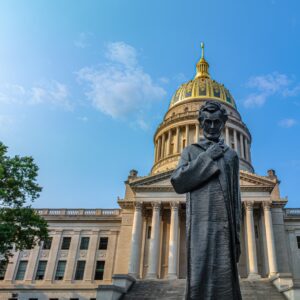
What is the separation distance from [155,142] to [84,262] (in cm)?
2956

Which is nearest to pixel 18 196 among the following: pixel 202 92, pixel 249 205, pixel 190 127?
pixel 249 205

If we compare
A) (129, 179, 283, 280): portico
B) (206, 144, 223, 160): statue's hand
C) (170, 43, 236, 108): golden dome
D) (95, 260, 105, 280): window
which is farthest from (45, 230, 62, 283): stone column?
(206, 144, 223, 160): statue's hand

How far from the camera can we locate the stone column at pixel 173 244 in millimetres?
35438

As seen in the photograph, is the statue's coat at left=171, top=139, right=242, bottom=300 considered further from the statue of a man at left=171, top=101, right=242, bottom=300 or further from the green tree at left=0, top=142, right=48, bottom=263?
the green tree at left=0, top=142, right=48, bottom=263

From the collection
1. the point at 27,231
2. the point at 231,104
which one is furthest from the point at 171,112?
the point at 27,231

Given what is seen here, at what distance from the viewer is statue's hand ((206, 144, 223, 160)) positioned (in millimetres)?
5243

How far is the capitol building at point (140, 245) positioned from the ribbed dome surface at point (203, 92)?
23618 mm

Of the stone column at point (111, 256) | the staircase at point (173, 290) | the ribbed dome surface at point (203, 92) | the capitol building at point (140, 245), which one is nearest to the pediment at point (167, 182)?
the capitol building at point (140, 245)

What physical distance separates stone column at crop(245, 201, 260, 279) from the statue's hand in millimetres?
32319

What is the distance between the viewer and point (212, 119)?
561 centimetres

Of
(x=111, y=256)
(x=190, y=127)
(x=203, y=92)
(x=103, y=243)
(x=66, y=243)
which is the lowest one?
(x=111, y=256)

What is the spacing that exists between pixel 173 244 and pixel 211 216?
3377 centimetres

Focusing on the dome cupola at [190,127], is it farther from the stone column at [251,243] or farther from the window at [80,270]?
the window at [80,270]

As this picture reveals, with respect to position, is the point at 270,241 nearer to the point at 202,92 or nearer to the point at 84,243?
the point at 84,243
